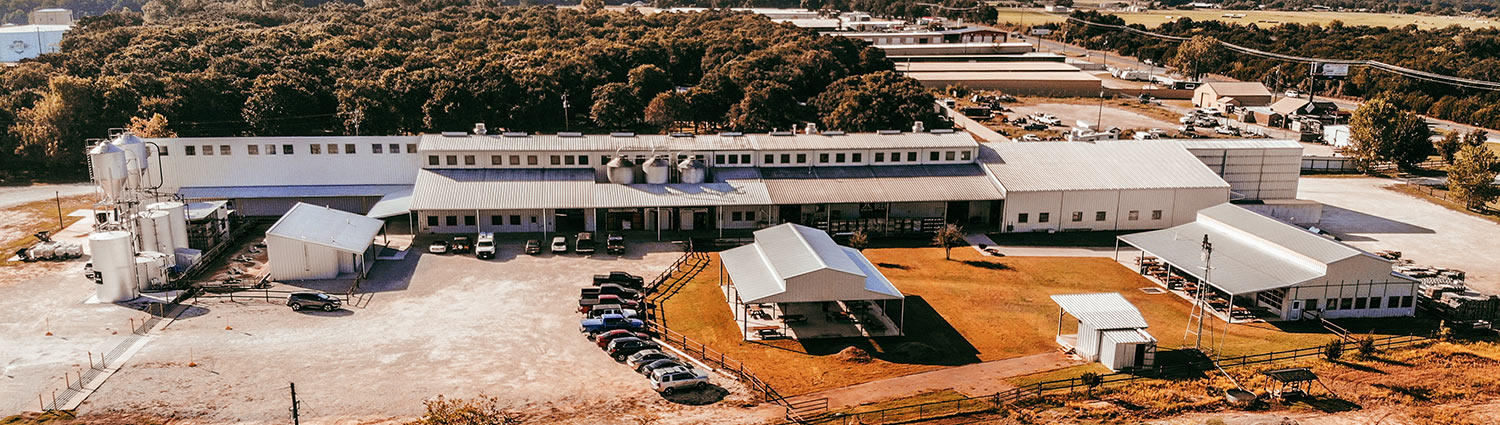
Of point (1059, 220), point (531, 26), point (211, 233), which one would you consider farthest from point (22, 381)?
point (531, 26)

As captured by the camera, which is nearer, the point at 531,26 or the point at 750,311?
the point at 750,311

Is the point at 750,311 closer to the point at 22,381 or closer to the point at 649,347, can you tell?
the point at 649,347

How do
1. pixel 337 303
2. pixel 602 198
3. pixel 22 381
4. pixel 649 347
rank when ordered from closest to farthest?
pixel 22 381, pixel 649 347, pixel 337 303, pixel 602 198

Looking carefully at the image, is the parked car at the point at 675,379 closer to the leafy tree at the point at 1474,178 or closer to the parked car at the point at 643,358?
the parked car at the point at 643,358

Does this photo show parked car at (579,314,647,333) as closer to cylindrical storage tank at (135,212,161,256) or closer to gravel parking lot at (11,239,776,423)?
gravel parking lot at (11,239,776,423)

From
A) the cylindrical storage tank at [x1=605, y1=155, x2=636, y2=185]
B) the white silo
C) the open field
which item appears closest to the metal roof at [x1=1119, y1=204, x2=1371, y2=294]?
the open field

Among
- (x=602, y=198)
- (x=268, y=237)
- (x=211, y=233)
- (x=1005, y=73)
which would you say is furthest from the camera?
(x=1005, y=73)
